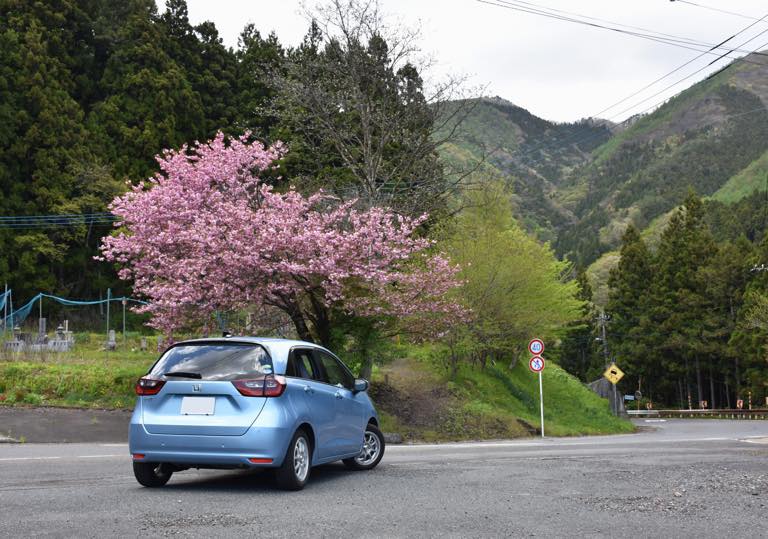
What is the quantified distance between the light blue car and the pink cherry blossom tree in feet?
38.3

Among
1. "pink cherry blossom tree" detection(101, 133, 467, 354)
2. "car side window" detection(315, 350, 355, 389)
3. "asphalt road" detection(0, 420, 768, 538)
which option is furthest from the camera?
"pink cherry blossom tree" detection(101, 133, 467, 354)

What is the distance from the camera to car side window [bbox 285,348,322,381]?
29.3ft

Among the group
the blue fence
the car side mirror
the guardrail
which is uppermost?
the blue fence

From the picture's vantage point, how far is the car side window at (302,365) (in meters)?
8.94

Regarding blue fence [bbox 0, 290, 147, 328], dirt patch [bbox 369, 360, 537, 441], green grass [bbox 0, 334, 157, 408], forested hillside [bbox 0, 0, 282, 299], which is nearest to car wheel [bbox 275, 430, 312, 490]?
green grass [bbox 0, 334, 157, 408]

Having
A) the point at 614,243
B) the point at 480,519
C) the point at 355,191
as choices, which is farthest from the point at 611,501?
the point at 614,243

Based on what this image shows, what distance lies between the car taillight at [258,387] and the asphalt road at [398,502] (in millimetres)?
1035

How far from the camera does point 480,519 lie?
22.8 ft

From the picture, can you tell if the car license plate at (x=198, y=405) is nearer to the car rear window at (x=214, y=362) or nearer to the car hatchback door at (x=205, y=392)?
the car hatchback door at (x=205, y=392)

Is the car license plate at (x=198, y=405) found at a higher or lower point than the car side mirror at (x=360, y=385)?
lower

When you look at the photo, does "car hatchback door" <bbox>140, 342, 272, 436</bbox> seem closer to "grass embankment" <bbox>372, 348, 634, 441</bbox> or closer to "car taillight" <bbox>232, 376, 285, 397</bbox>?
"car taillight" <bbox>232, 376, 285, 397</bbox>

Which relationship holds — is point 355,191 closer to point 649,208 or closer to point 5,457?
point 5,457

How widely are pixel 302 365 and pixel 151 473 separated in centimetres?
202

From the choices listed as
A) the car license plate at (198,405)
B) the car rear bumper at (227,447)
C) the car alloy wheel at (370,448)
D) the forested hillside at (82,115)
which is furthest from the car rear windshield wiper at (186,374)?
the forested hillside at (82,115)
